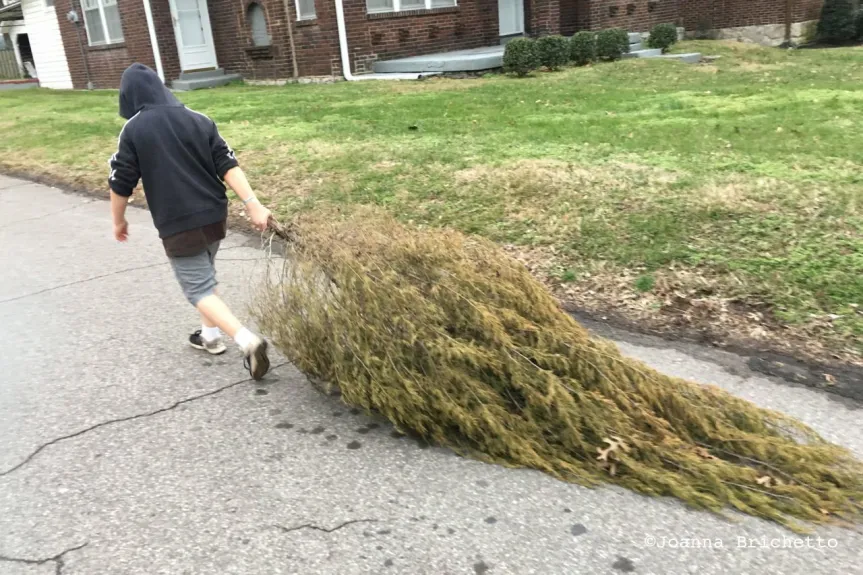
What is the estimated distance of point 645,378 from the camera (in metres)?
3.36

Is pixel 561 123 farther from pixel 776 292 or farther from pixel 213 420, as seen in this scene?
pixel 213 420

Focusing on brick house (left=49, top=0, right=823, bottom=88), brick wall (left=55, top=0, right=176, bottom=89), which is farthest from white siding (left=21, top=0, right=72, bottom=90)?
brick house (left=49, top=0, right=823, bottom=88)

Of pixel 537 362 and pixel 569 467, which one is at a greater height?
pixel 537 362

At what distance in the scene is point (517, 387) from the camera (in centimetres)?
331

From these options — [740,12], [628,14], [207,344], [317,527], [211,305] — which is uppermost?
[628,14]

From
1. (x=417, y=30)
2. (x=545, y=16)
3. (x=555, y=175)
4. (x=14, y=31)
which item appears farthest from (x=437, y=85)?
(x=14, y=31)

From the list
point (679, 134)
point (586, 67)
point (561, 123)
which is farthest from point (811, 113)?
point (586, 67)

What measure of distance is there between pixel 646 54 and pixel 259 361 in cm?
1464

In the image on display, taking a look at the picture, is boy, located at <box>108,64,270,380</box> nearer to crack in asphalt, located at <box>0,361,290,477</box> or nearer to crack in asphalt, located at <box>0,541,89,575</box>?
crack in asphalt, located at <box>0,361,290,477</box>

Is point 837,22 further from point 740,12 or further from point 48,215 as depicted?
point 48,215

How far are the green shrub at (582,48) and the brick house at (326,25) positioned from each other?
8.30 ft

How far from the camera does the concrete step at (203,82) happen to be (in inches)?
700

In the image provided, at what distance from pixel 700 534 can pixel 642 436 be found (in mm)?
520

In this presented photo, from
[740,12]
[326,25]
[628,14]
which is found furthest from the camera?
[740,12]
